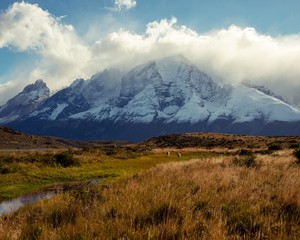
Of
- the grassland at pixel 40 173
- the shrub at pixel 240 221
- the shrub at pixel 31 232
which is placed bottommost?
the grassland at pixel 40 173

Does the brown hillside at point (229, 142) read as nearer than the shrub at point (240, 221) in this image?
No

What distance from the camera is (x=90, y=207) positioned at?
11414 mm

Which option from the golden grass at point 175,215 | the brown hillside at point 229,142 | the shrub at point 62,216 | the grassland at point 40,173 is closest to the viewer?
the golden grass at point 175,215

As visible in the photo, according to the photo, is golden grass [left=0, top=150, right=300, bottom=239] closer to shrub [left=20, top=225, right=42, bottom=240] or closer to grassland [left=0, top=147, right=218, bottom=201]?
shrub [left=20, top=225, right=42, bottom=240]

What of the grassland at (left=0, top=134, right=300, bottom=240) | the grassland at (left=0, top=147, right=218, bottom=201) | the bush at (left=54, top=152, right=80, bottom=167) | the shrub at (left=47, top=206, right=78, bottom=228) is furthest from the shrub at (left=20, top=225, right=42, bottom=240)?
the bush at (left=54, top=152, right=80, bottom=167)

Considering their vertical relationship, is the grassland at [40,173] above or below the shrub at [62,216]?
below

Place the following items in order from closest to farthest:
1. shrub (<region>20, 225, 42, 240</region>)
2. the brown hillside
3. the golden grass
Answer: the golden grass → shrub (<region>20, 225, 42, 240</region>) → the brown hillside

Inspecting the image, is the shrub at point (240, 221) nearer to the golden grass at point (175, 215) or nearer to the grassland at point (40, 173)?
the golden grass at point (175, 215)

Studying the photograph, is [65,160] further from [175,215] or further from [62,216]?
[175,215]

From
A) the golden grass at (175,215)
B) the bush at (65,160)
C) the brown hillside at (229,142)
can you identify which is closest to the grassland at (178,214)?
the golden grass at (175,215)

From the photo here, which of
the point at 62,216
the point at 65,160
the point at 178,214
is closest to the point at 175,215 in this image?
the point at 178,214

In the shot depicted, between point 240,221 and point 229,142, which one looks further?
point 229,142

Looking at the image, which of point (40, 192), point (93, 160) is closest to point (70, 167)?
point (93, 160)

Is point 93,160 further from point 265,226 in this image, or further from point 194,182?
point 265,226
